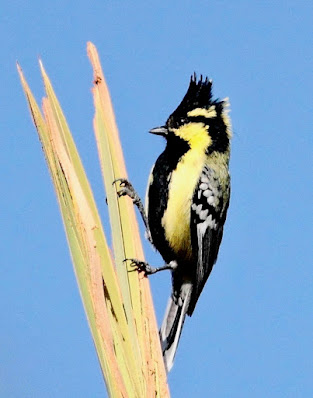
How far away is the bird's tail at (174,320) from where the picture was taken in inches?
169

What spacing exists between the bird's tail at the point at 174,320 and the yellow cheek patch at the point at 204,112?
1.10m

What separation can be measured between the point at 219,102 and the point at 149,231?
3.12 feet

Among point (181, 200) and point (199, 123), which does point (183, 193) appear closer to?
point (181, 200)

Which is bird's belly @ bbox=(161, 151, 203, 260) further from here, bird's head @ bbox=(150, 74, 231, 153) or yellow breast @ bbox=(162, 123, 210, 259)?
bird's head @ bbox=(150, 74, 231, 153)

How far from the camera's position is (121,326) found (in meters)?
1.27

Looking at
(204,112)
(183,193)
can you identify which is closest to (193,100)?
(204,112)

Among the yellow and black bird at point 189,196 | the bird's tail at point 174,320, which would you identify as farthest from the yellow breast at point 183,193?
the bird's tail at point 174,320

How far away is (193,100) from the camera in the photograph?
459cm

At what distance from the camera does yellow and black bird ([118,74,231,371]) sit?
448 cm

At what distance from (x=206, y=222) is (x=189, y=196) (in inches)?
8.3

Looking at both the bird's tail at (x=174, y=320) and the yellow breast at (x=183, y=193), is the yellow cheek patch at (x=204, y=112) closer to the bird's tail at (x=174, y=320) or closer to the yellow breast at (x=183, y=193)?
the yellow breast at (x=183, y=193)

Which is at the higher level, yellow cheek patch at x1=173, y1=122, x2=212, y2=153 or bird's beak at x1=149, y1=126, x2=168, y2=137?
bird's beak at x1=149, y1=126, x2=168, y2=137

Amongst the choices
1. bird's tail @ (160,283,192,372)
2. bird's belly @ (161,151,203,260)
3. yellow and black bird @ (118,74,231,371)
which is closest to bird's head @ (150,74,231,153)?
yellow and black bird @ (118,74,231,371)

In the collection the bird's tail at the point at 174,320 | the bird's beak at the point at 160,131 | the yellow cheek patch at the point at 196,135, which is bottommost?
the bird's tail at the point at 174,320
